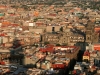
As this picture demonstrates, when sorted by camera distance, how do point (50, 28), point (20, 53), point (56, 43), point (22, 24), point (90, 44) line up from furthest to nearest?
point (22, 24), point (50, 28), point (56, 43), point (90, 44), point (20, 53)

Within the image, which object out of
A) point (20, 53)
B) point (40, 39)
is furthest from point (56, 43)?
point (20, 53)

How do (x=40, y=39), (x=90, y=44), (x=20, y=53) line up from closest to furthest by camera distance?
(x=20, y=53), (x=90, y=44), (x=40, y=39)

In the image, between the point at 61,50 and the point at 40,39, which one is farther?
the point at 40,39

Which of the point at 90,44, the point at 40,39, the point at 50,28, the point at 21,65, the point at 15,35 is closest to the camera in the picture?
the point at 21,65

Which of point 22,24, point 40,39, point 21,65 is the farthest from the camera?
point 22,24

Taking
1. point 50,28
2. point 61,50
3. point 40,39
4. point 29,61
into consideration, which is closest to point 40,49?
point 61,50

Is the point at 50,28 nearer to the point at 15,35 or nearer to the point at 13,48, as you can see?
the point at 15,35

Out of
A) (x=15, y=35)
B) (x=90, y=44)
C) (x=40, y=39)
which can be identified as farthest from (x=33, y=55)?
(x=15, y=35)

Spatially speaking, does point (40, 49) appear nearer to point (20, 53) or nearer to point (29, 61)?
point (20, 53)

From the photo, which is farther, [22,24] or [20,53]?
[22,24]
